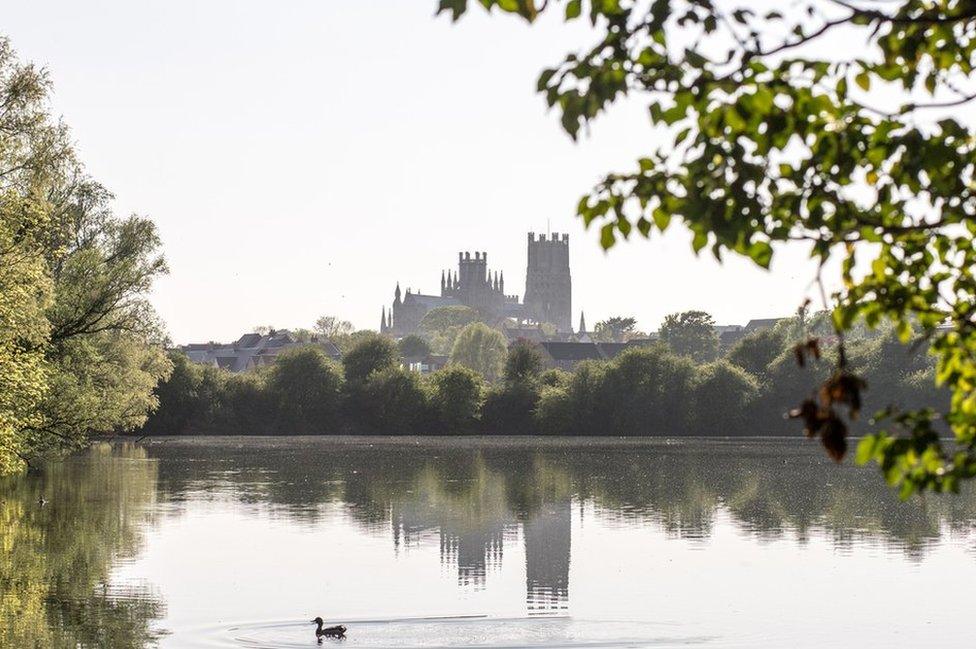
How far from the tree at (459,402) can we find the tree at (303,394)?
26.6 feet

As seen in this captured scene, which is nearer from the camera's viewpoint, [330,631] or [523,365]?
[330,631]

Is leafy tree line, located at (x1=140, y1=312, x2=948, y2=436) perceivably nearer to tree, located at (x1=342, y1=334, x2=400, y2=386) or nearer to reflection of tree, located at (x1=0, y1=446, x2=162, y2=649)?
tree, located at (x1=342, y1=334, x2=400, y2=386)

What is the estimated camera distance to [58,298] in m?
45.2

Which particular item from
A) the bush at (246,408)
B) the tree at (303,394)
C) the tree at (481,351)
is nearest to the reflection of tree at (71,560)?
the bush at (246,408)

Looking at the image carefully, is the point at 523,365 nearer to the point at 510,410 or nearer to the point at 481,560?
the point at 510,410

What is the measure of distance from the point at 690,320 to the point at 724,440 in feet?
264

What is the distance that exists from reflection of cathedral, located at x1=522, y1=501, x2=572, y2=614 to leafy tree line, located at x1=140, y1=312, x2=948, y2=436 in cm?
6243

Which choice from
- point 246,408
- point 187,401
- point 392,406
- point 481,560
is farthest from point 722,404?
point 481,560

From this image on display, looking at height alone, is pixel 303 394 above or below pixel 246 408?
above

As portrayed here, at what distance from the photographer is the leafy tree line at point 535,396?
110688 mm

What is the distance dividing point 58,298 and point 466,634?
24.4 meters

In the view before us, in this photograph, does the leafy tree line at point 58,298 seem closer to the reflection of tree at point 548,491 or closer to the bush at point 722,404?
the reflection of tree at point 548,491

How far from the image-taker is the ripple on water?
79.6ft

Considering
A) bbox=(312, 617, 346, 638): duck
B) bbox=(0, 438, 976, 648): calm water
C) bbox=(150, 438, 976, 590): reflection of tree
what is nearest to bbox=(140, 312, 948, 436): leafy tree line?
bbox=(150, 438, 976, 590): reflection of tree
